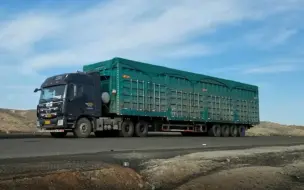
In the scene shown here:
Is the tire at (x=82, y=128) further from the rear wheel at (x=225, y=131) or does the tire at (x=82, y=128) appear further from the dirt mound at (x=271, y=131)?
the dirt mound at (x=271, y=131)

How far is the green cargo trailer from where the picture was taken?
73.3 feet

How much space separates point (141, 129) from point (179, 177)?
47.8ft

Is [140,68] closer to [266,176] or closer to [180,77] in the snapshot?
[180,77]

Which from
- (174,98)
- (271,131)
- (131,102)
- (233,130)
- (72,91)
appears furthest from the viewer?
(271,131)

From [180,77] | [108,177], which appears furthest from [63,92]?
[108,177]

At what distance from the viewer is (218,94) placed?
30.0 meters

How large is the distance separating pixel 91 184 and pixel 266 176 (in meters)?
4.18

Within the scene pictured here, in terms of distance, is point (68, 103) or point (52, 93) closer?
point (68, 103)

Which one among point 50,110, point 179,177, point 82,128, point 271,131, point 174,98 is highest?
point 174,98

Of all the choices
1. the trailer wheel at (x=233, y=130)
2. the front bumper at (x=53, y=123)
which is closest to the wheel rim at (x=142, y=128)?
the front bumper at (x=53, y=123)

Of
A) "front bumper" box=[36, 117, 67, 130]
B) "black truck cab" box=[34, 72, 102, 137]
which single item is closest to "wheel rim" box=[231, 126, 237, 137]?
"black truck cab" box=[34, 72, 102, 137]

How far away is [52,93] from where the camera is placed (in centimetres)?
2067

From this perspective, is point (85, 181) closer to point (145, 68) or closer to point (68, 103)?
point (68, 103)

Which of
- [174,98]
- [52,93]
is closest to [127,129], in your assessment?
[174,98]
